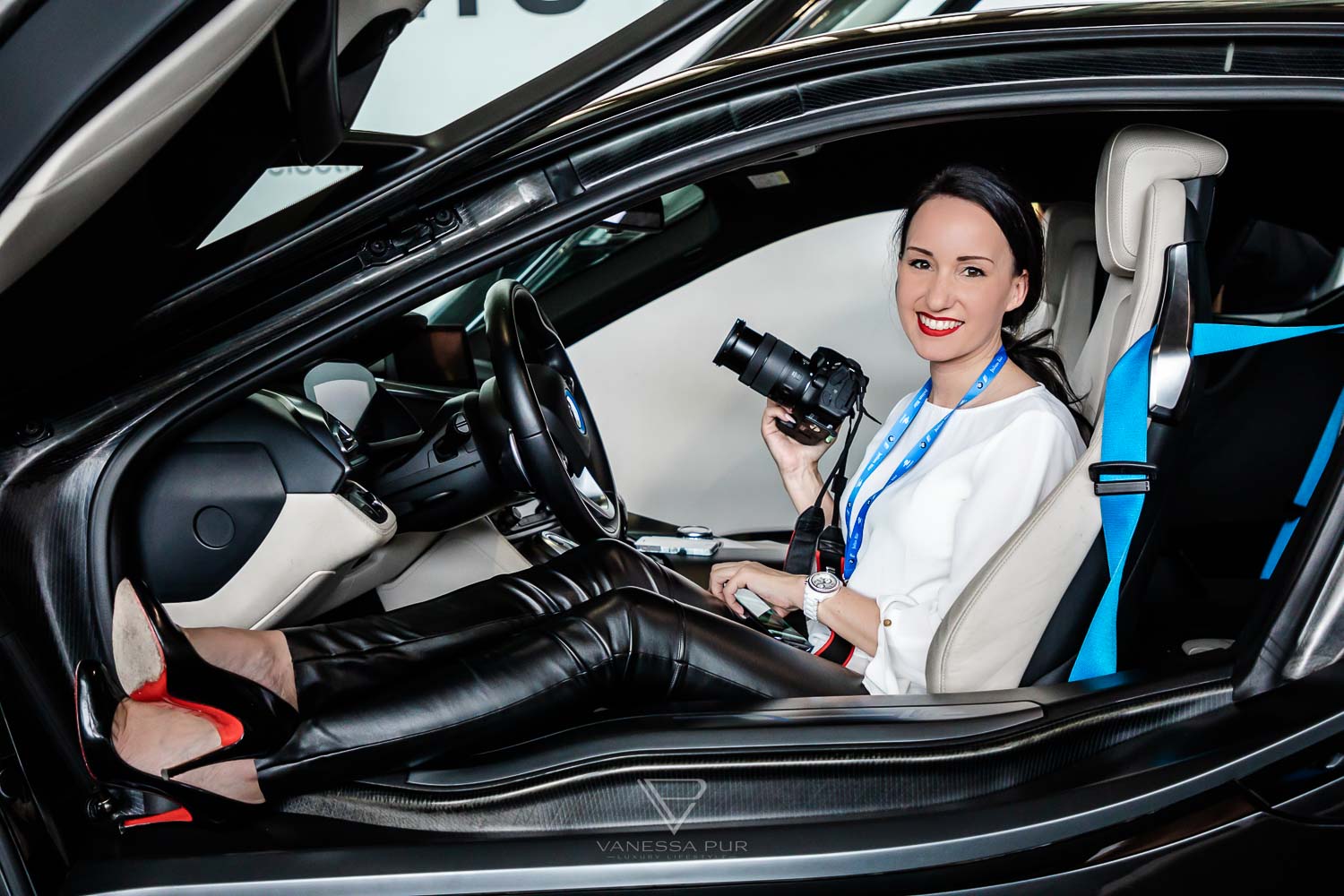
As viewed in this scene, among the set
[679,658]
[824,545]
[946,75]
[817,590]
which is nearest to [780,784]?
[679,658]

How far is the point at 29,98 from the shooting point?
81 centimetres

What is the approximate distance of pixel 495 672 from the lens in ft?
3.72

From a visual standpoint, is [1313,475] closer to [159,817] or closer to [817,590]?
[817,590]

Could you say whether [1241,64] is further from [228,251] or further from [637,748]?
[228,251]

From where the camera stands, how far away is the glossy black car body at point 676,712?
93 centimetres

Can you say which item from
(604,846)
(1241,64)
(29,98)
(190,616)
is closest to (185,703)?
(190,616)

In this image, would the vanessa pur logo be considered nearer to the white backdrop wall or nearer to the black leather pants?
the black leather pants

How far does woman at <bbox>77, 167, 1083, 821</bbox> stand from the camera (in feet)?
3.13

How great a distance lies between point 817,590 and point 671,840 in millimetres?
495

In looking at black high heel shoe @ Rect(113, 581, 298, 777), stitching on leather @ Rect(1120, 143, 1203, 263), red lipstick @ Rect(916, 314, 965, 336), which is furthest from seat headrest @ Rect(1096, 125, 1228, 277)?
black high heel shoe @ Rect(113, 581, 298, 777)

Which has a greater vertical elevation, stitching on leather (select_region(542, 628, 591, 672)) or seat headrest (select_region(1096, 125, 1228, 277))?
seat headrest (select_region(1096, 125, 1228, 277))

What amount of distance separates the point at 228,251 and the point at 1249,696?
3.71 feet

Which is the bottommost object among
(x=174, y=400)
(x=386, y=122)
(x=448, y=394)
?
(x=174, y=400)

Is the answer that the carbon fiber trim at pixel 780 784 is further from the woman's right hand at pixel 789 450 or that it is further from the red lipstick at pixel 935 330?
the woman's right hand at pixel 789 450
